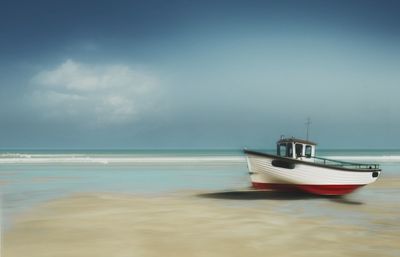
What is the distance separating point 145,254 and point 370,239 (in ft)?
17.8

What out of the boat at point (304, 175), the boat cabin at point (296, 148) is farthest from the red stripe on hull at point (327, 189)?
the boat cabin at point (296, 148)

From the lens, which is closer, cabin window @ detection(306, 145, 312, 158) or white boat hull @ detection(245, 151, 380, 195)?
white boat hull @ detection(245, 151, 380, 195)

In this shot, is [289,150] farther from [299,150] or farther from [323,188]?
[323,188]

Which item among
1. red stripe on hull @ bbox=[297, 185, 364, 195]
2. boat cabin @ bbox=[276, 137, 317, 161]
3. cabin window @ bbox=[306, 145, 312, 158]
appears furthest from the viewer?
cabin window @ bbox=[306, 145, 312, 158]

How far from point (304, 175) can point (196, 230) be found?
7.50m

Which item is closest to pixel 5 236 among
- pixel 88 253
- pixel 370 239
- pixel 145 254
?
pixel 88 253

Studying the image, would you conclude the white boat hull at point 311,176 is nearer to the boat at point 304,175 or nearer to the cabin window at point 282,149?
the boat at point 304,175

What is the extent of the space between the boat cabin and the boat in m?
0.56

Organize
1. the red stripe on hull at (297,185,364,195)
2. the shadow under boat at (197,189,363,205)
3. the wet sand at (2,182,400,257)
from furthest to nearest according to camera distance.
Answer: the shadow under boat at (197,189,363,205)
the red stripe on hull at (297,185,364,195)
the wet sand at (2,182,400,257)

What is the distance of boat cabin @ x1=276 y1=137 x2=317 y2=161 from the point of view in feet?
58.7

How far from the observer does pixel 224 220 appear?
11.8 meters

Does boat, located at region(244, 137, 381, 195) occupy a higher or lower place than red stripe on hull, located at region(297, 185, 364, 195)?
higher

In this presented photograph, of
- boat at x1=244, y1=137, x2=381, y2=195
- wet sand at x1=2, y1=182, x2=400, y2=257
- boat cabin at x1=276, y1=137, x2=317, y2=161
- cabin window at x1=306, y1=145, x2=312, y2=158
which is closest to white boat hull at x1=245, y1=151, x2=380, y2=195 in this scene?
boat at x1=244, y1=137, x2=381, y2=195

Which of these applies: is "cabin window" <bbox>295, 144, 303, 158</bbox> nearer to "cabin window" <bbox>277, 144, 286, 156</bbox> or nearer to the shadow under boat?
"cabin window" <bbox>277, 144, 286, 156</bbox>
